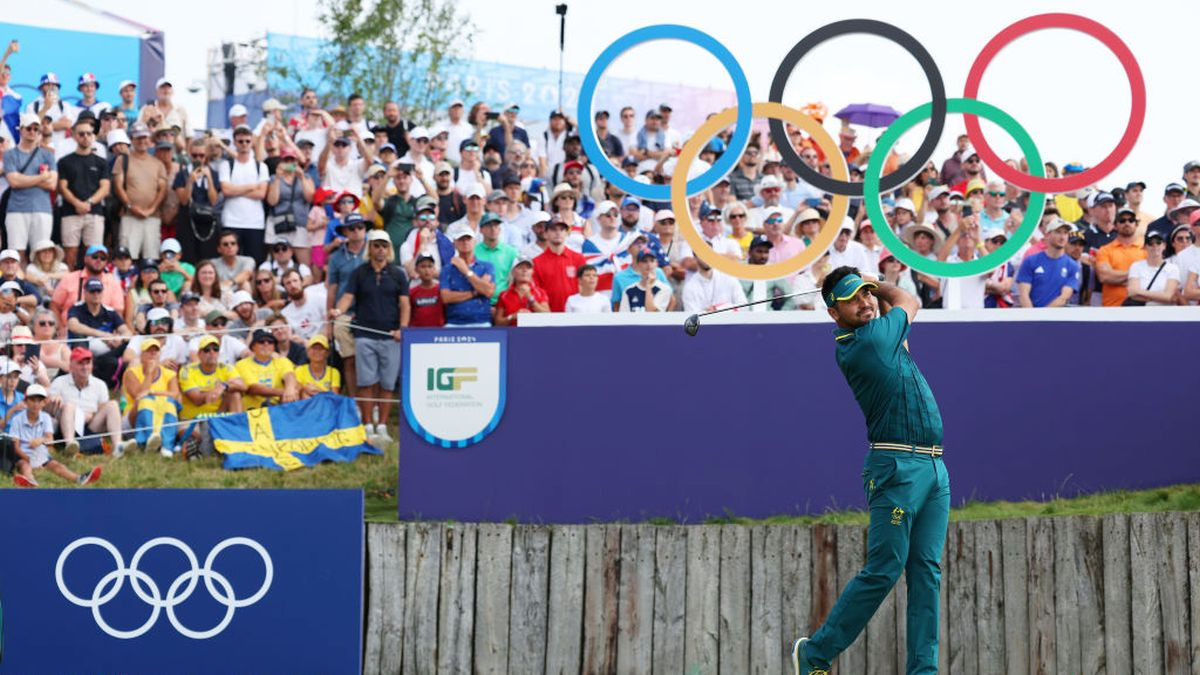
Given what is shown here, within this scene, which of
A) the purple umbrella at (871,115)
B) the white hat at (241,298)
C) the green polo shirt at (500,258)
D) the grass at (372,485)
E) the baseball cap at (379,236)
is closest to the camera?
the grass at (372,485)

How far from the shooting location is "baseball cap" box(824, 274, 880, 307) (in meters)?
7.52

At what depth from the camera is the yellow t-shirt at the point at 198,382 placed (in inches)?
541

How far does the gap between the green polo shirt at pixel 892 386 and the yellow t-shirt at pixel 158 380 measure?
26.4 feet

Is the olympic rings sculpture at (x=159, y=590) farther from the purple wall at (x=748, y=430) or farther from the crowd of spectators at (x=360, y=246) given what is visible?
the crowd of spectators at (x=360, y=246)

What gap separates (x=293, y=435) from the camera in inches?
530

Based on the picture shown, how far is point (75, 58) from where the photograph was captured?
2519 cm

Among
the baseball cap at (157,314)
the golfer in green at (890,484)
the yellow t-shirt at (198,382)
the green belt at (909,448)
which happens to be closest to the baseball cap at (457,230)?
the yellow t-shirt at (198,382)

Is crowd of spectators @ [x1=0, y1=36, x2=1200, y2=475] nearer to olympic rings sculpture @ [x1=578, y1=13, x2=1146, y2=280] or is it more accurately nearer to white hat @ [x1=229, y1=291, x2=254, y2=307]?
white hat @ [x1=229, y1=291, x2=254, y2=307]

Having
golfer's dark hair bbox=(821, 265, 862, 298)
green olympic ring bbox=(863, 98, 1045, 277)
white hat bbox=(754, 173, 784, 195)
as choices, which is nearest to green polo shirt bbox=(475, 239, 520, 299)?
white hat bbox=(754, 173, 784, 195)

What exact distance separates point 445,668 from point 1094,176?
708 cm

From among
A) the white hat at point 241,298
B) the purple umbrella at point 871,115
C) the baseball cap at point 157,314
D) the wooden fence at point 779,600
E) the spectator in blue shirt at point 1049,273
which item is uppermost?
the purple umbrella at point 871,115

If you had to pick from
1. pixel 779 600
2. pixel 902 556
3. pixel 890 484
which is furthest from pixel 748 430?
pixel 902 556

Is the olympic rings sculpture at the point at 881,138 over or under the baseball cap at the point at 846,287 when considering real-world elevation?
over

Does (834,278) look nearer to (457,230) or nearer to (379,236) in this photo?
(379,236)
